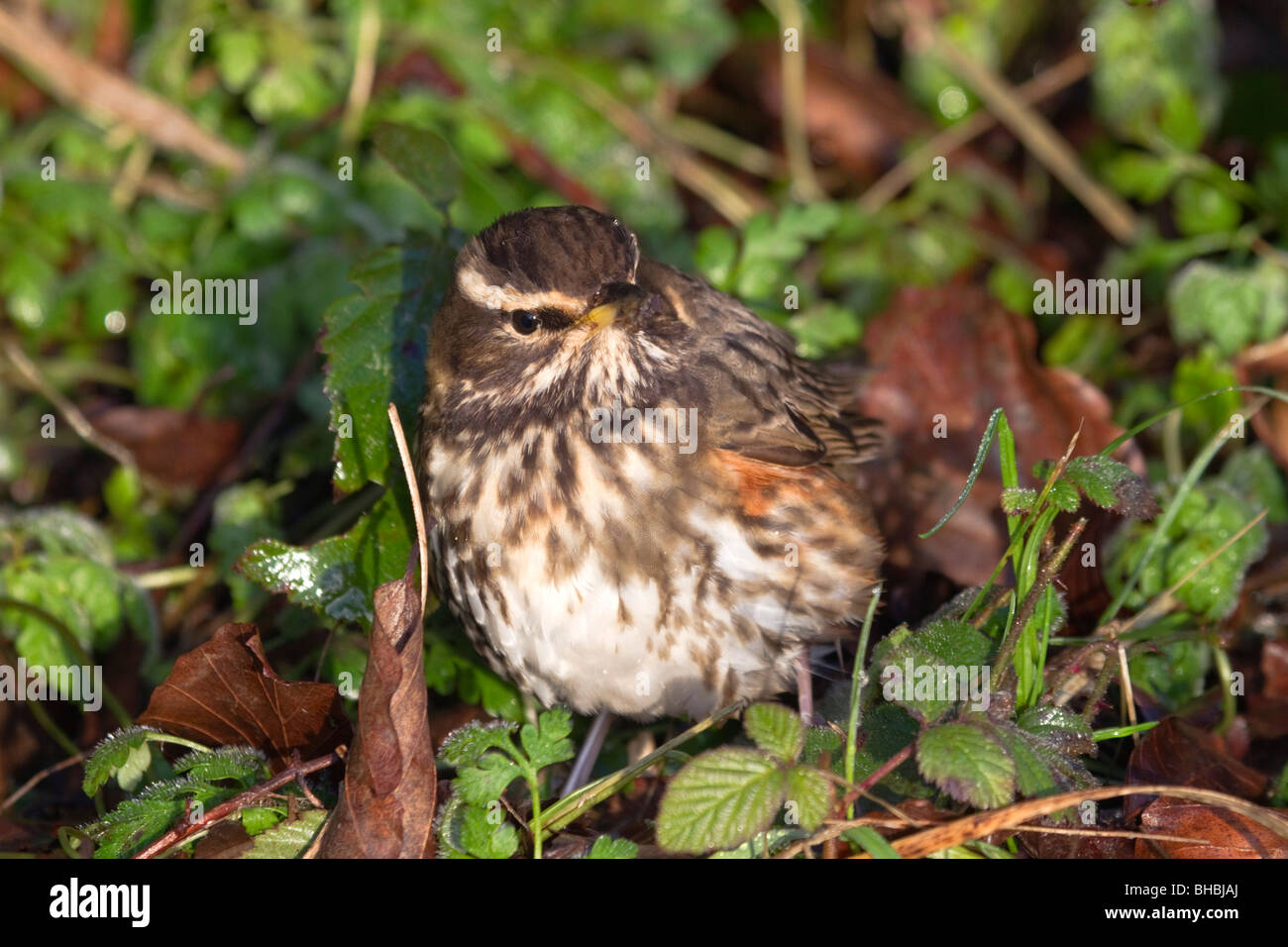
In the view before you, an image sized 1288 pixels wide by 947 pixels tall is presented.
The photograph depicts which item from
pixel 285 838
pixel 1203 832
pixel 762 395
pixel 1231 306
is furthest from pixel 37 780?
pixel 1231 306

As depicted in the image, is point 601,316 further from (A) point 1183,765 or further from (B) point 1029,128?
(B) point 1029,128

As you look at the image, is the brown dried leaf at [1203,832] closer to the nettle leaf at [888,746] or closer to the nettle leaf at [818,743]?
the nettle leaf at [888,746]

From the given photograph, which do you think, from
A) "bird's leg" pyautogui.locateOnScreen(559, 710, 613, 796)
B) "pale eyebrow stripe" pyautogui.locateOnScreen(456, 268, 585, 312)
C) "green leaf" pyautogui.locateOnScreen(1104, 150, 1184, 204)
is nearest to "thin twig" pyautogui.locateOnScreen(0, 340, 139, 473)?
"pale eyebrow stripe" pyautogui.locateOnScreen(456, 268, 585, 312)

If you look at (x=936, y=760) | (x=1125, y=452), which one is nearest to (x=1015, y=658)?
(x=936, y=760)

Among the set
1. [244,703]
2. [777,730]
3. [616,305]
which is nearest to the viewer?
[777,730]

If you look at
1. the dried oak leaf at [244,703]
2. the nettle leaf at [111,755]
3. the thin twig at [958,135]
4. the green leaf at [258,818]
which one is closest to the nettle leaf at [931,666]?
the dried oak leaf at [244,703]
